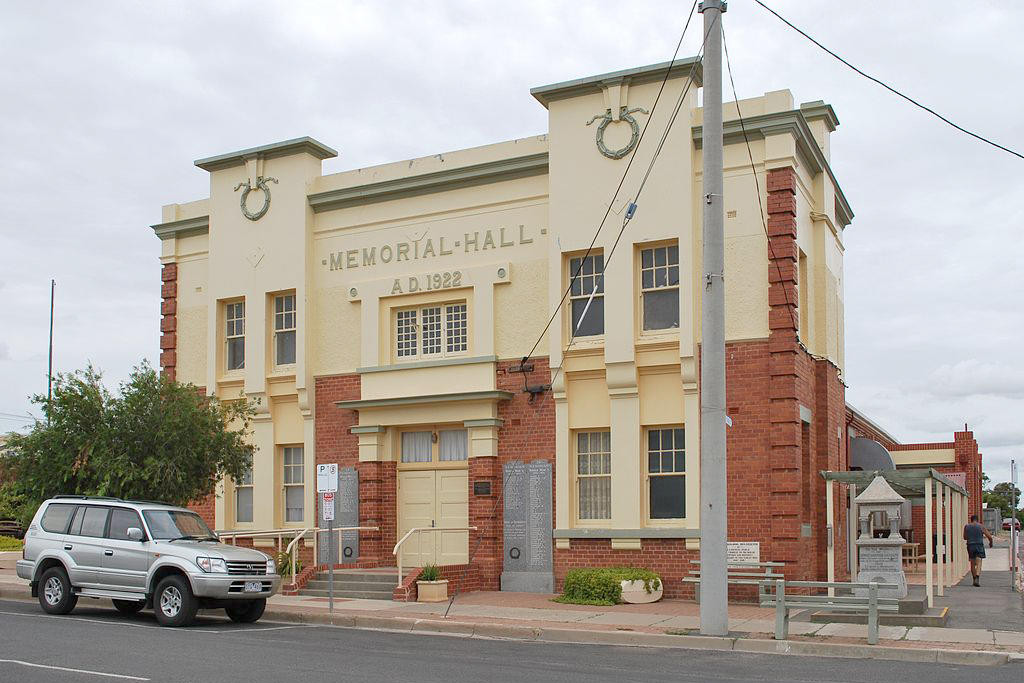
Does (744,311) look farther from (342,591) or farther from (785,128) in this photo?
(342,591)

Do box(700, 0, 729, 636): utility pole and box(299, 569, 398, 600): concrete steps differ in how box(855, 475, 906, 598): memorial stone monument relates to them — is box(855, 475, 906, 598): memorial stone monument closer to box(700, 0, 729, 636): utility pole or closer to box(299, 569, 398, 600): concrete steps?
Result: box(700, 0, 729, 636): utility pole

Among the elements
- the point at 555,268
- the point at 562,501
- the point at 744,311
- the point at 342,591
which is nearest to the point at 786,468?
the point at 744,311

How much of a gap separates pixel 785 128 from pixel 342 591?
11.5 metres

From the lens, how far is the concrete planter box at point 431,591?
19.7 meters

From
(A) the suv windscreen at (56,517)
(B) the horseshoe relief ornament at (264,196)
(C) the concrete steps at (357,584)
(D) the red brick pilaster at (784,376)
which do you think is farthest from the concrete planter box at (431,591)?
(B) the horseshoe relief ornament at (264,196)

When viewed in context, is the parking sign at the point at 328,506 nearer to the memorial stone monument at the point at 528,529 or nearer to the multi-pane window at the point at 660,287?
the memorial stone monument at the point at 528,529

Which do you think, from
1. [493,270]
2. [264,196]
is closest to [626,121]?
[493,270]

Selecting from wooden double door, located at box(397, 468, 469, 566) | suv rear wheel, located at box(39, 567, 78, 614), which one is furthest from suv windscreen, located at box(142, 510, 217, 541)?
wooden double door, located at box(397, 468, 469, 566)

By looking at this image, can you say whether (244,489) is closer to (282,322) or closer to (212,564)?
(282,322)

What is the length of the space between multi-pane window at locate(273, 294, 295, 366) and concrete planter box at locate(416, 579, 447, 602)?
698cm

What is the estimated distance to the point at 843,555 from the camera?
23469mm

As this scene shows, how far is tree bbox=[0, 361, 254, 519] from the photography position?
20203mm

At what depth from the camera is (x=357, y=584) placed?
20938 millimetres

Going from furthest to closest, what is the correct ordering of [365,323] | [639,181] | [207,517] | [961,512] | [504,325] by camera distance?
[961,512] < [207,517] < [365,323] < [504,325] < [639,181]
